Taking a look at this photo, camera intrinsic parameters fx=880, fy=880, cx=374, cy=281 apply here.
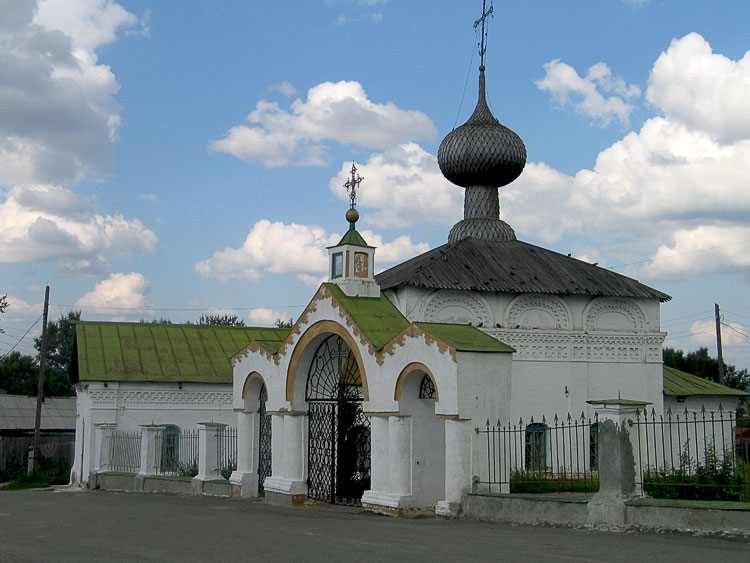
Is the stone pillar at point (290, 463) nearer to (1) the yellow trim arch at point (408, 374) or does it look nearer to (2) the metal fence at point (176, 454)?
(1) the yellow trim arch at point (408, 374)

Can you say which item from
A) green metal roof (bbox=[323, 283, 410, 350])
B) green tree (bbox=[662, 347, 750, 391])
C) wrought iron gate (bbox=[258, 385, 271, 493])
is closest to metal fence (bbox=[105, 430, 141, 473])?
wrought iron gate (bbox=[258, 385, 271, 493])

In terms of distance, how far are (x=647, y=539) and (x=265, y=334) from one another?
18.8m

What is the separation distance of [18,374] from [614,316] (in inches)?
1634

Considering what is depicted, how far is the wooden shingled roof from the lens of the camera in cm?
1848

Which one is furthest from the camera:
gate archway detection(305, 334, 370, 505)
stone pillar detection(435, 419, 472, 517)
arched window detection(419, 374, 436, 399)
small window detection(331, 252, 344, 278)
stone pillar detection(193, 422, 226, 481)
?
stone pillar detection(193, 422, 226, 481)

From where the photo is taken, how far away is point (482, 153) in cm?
2195

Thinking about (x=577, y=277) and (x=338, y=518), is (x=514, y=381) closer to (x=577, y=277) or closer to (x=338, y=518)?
(x=577, y=277)

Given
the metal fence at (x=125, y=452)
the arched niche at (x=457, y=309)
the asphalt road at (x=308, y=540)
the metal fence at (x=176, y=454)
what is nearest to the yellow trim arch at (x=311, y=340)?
the asphalt road at (x=308, y=540)

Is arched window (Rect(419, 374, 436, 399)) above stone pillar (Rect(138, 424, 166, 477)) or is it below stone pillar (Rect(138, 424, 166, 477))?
above

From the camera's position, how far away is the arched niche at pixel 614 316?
1961 cm

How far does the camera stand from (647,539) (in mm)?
9094

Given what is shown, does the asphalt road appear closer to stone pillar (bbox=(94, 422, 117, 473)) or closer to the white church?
the white church

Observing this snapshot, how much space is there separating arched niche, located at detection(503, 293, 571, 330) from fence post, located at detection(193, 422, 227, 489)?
6.47 metres

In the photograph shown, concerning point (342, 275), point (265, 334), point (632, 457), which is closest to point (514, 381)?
point (342, 275)
